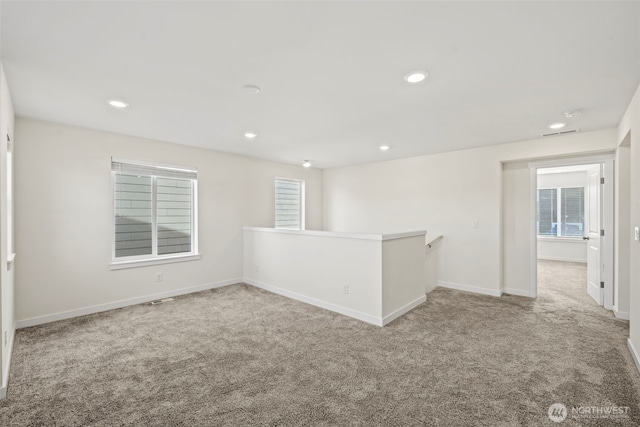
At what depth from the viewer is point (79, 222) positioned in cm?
368

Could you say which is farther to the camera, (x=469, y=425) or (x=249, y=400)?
(x=249, y=400)

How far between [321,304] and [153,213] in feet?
9.37

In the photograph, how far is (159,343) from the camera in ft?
9.60

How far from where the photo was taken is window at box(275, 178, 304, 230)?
623 centimetres

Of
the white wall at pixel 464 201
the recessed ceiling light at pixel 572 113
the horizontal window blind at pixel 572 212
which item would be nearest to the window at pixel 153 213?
the white wall at pixel 464 201

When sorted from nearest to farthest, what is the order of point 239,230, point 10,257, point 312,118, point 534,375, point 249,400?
point 249,400 < point 534,375 < point 10,257 < point 312,118 < point 239,230

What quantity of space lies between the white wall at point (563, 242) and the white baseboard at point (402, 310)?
5.76 m

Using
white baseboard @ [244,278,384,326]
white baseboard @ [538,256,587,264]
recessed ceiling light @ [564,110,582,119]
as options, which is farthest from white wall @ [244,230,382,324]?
white baseboard @ [538,256,587,264]

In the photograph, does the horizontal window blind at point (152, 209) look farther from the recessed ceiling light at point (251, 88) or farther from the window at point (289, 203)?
the recessed ceiling light at point (251, 88)

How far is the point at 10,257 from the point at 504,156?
6.15 meters

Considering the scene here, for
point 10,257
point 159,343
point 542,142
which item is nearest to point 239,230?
point 159,343

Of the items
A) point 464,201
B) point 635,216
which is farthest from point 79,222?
point 635,216

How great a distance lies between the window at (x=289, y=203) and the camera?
623 cm

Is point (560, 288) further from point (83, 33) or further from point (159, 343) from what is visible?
point (83, 33)
